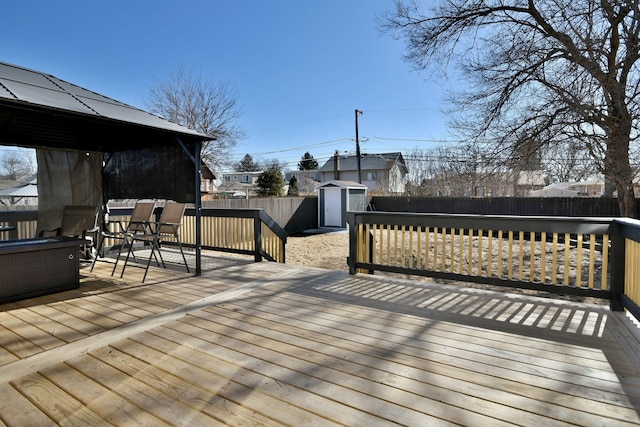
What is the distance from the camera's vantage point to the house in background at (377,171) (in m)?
28.1

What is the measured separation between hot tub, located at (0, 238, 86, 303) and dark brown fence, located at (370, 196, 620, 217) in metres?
14.4

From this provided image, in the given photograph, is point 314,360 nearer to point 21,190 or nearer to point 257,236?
point 257,236

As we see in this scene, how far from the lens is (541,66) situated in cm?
665

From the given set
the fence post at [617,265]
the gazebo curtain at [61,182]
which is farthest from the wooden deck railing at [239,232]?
the fence post at [617,265]

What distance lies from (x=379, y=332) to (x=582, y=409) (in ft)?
3.96

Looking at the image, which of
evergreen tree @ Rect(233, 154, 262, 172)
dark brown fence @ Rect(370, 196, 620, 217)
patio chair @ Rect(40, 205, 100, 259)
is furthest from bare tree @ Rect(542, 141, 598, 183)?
evergreen tree @ Rect(233, 154, 262, 172)

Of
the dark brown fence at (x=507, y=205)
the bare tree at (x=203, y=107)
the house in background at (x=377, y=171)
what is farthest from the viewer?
the house in background at (x=377, y=171)

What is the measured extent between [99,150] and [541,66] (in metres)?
7.98

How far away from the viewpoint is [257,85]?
17.8m

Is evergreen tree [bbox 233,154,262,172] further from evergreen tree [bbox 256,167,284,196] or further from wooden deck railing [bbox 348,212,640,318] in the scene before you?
wooden deck railing [bbox 348,212,640,318]

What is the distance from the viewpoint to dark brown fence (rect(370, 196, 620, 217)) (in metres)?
12.7

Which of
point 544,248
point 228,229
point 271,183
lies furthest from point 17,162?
point 271,183

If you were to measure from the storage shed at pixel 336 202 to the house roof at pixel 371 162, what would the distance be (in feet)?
48.4

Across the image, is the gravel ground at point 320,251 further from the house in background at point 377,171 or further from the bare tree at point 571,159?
the house in background at point 377,171
